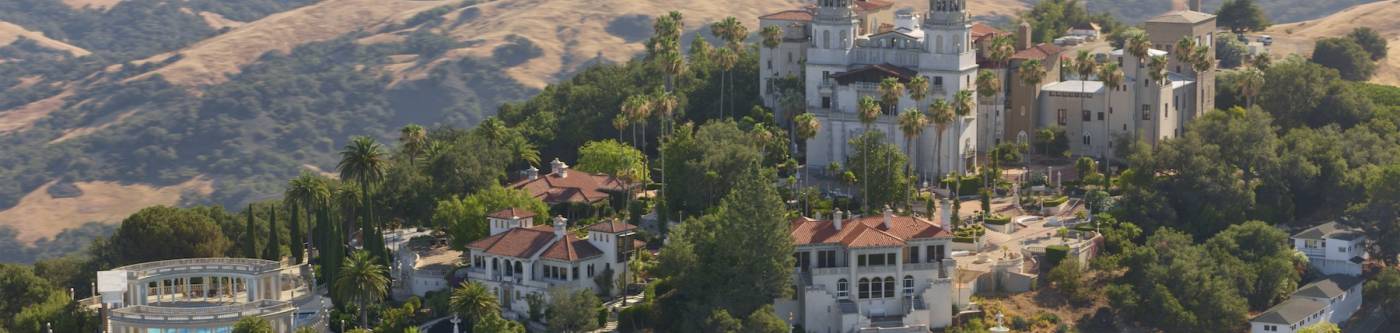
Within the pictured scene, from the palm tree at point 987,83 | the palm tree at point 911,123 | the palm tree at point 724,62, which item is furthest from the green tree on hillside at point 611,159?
the palm tree at point 987,83

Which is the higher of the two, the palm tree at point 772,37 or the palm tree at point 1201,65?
the palm tree at point 772,37

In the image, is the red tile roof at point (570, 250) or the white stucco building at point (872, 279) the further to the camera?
the red tile roof at point (570, 250)

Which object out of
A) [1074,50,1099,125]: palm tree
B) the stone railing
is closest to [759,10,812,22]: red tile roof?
[1074,50,1099,125]: palm tree

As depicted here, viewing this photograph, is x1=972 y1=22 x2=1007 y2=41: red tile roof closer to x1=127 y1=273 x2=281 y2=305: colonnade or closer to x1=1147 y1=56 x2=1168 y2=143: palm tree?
x1=1147 y1=56 x2=1168 y2=143: palm tree

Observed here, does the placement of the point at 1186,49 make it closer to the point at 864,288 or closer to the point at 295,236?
the point at 864,288

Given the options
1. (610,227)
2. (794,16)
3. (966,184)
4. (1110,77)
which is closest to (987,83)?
(966,184)

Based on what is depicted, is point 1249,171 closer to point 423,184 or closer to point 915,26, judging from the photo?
point 915,26

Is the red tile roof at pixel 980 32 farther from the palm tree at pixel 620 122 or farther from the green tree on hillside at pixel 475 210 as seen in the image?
the green tree on hillside at pixel 475 210
